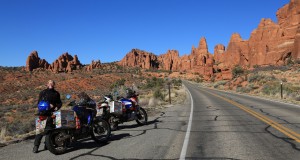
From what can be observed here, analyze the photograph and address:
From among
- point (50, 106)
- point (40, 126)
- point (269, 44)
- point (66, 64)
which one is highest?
point (269, 44)

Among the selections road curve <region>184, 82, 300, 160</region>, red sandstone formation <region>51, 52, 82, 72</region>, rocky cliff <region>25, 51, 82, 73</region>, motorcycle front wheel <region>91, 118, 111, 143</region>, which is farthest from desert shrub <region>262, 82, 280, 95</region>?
red sandstone formation <region>51, 52, 82, 72</region>

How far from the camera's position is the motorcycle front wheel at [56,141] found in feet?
25.5

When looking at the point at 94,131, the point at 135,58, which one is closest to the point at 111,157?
the point at 94,131

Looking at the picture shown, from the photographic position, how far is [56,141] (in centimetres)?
799

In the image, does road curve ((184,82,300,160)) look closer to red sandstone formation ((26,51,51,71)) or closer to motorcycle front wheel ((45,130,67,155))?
motorcycle front wheel ((45,130,67,155))

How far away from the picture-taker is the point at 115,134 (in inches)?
428

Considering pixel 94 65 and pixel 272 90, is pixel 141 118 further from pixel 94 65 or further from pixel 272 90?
pixel 94 65

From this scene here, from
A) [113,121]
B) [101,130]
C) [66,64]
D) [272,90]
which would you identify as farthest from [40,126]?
[66,64]

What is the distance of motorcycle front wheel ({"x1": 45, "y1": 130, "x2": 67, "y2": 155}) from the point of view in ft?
25.5

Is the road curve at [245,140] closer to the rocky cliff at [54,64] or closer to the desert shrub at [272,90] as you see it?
the desert shrub at [272,90]

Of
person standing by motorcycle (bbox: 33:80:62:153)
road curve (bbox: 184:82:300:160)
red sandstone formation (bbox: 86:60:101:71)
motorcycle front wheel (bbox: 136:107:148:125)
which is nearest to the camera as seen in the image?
road curve (bbox: 184:82:300:160)

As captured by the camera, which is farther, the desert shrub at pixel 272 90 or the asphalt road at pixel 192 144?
the desert shrub at pixel 272 90

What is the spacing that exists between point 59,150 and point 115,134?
314cm

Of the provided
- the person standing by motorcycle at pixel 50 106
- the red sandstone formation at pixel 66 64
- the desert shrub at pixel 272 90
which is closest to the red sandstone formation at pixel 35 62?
the red sandstone formation at pixel 66 64
